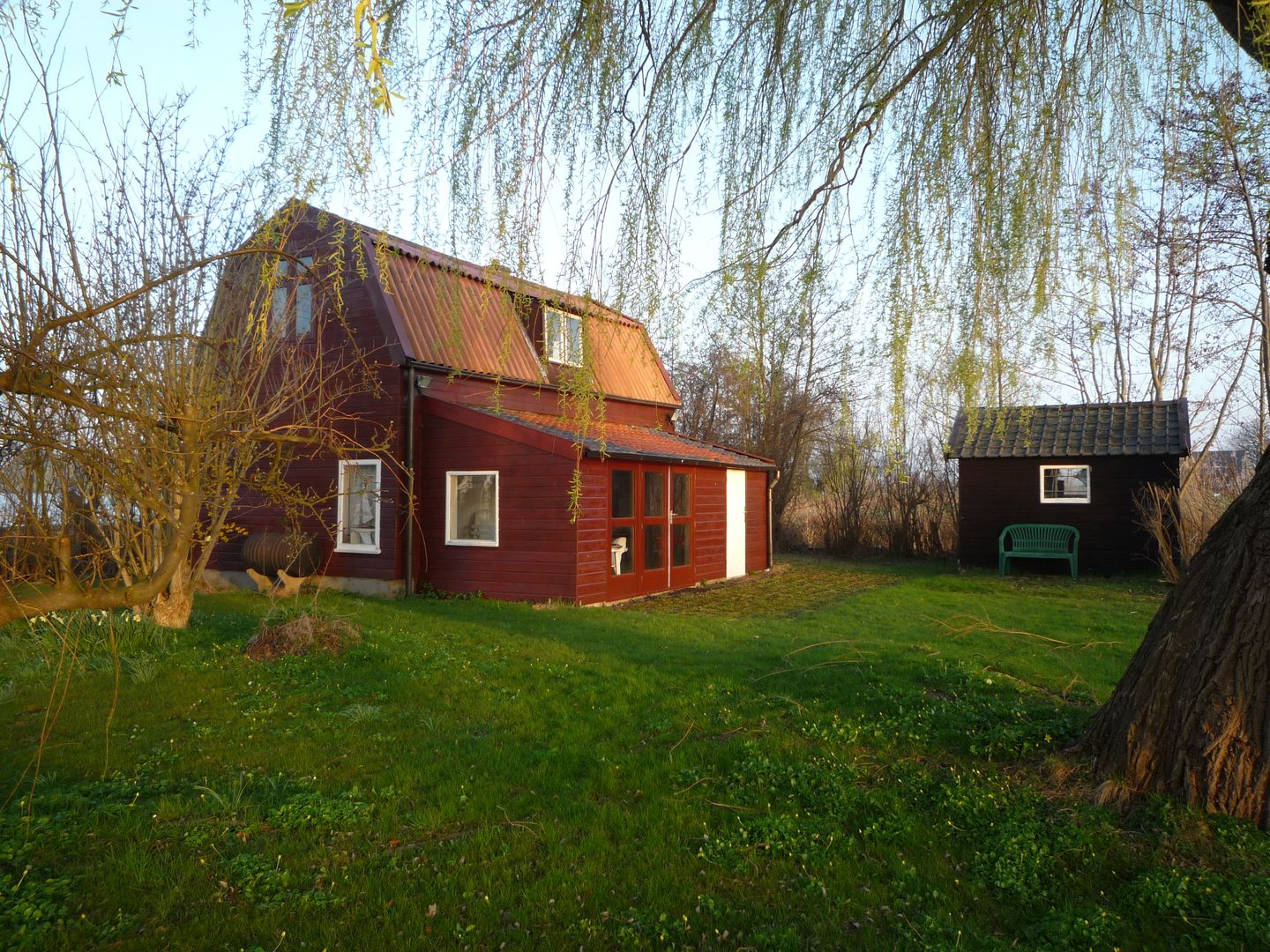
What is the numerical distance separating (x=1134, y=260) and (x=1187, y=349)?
76.1 ft

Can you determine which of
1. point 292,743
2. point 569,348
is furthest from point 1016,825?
point 292,743

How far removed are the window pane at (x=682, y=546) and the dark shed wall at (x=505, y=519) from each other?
3.25 metres

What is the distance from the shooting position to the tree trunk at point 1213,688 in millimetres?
3330

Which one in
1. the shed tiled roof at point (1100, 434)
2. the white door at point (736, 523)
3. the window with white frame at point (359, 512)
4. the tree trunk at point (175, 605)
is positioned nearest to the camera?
the tree trunk at point (175, 605)

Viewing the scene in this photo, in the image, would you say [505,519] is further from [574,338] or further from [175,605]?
[574,338]

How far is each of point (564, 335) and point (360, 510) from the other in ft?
36.0

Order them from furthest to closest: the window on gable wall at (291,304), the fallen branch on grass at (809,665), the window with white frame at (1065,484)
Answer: the window with white frame at (1065,484) → the window on gable wall at (291,304) → the fallen branch on grass at (809,665)

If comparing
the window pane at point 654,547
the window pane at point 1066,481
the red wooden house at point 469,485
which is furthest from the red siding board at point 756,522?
the window pane at point 1066,481

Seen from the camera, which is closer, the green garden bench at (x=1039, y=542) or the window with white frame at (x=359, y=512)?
the window with white frame at (x=359, y=512)

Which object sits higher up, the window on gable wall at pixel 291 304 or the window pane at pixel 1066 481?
the window on gable wall at pixel 291 304

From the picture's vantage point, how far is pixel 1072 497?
17.0 m

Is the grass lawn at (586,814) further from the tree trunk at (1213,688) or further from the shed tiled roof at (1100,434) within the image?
the shed tiled roof at (1100,434)

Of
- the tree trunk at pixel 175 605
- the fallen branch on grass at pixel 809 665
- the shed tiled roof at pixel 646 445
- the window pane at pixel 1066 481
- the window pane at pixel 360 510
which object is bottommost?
the fallen branch on grass at pixel 809 665

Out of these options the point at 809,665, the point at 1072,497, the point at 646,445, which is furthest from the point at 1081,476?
the point at 809,665
